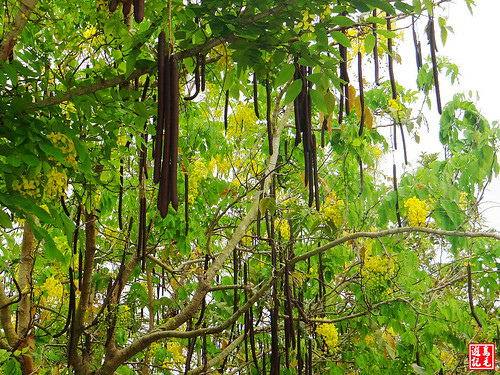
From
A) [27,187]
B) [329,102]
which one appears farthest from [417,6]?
[27,187]

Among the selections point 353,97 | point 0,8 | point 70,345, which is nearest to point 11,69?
point 0,8

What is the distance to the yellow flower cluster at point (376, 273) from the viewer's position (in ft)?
12.5

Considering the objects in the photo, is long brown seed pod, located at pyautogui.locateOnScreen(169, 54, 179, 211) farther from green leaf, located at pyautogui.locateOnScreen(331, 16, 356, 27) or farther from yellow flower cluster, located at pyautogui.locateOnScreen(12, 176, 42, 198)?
yellow flower cluster, located at pyautogui.locateOnScreen(12, 176, 42, 198)

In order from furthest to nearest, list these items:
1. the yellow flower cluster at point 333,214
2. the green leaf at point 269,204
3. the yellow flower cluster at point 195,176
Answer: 1. the yellow flower cluster at point 195,176
2. the yellow flower cluster at point 333,214
3. the green leaf at point 269,204

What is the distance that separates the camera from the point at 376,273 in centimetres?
390

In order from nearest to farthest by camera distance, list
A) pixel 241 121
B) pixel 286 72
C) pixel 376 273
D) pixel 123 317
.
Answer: pixel 286 72, pixel 123 317, pixel 376 273, pixel 241 121

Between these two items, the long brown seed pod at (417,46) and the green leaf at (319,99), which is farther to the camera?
the long brown seed pod at (417,46)

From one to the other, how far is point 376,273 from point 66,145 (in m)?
2.62

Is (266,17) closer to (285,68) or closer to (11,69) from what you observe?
(285,68)

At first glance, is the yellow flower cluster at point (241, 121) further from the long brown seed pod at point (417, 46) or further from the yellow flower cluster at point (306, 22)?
the yellow flower cluster at point (306, 22)

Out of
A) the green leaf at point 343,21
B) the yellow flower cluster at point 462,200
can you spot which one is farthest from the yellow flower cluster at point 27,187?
the yellow flower cluster at point 462,200

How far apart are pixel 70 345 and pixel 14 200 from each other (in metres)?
1.55

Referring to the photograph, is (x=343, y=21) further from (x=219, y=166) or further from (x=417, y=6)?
(x=219, y=166)

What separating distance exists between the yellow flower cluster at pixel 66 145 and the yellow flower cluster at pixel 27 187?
0.15m
